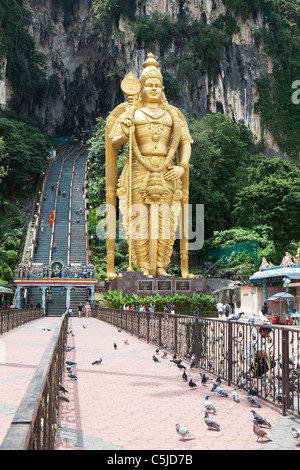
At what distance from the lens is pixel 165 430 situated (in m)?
4.04

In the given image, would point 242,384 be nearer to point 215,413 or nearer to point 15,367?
point 215,413

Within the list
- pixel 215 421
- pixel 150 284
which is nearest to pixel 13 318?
pixel 150 284

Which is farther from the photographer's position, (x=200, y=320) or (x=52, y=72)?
(x=52, y=72)

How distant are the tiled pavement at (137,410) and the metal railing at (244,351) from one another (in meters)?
0.20

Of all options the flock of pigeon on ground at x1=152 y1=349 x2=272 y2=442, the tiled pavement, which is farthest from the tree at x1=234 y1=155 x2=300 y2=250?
the flock of pigeon on ground at x1=152 y1=349 x2=272 y2=442

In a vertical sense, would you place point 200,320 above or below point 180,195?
below

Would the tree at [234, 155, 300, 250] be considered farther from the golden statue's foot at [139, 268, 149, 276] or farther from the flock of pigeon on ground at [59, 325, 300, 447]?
the flock of pigeon on ground at [59, 325, 300, 447]

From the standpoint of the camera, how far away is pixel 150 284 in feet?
67.2

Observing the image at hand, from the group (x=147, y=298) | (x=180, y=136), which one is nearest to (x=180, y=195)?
(x=180, y=136)

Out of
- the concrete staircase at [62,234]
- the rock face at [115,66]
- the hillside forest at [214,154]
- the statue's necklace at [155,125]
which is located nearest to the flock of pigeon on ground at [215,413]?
the statue's necklace at [155,125]

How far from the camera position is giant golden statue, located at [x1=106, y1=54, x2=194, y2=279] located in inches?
845

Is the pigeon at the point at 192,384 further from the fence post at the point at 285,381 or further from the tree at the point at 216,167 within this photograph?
the tree at the point at 216,167

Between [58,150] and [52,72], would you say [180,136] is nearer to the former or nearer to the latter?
[58,150]

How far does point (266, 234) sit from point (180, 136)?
11.4 meters
